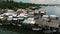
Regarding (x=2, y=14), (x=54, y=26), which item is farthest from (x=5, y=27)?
(x=54, y=26)

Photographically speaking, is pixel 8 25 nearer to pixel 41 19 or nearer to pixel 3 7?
pixel 41 19

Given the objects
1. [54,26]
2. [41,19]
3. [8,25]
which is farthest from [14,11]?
[54,26]

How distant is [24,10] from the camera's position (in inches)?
272

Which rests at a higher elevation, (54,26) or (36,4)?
(36,4)

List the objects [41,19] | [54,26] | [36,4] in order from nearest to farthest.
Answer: [54,26] < [41,19] < [36,4]

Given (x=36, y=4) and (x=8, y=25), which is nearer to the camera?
(x=8, y=25)

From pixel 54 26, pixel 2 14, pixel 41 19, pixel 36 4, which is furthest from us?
pixel 36 4

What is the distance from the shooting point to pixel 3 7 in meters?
7.17

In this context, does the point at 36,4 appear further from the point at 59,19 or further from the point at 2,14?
the point at 59,19

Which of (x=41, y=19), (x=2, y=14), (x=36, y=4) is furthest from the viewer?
(x=36, y=4)

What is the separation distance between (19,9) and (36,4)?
631mm

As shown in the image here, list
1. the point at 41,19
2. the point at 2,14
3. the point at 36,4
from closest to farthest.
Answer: the point at 41,19 < the point at 2,14 < the point at 36,4

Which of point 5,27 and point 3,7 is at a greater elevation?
point 3,7

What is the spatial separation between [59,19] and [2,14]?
2.06m
